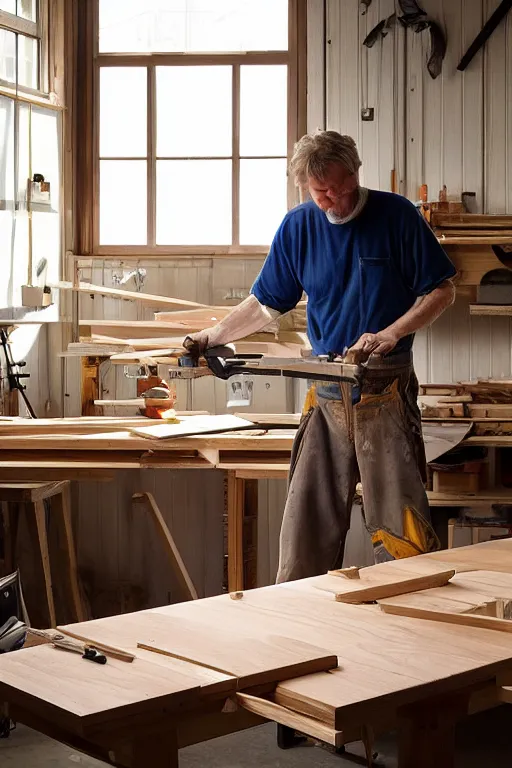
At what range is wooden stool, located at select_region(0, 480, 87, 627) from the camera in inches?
177

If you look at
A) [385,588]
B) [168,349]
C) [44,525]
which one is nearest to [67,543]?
[44,525]

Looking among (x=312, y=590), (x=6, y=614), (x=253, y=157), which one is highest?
(x=253, y=157)

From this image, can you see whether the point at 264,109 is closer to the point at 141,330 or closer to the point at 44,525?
the point at 141,330

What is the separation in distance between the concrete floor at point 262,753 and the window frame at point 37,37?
2.89 meters

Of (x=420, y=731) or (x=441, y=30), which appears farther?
(x=441, y=30)

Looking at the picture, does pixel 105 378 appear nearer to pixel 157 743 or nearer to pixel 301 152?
pixel 301 152

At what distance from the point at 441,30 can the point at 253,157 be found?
1082 mm

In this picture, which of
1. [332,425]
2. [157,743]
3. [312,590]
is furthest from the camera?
[332,425]

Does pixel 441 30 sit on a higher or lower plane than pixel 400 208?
higher

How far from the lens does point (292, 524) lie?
134 inches

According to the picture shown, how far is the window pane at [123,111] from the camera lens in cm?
539

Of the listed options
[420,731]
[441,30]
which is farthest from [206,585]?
[420,731]

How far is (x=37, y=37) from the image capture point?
5.16m

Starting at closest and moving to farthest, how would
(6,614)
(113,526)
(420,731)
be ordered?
(420,731) → (6,614) → (113,526)
